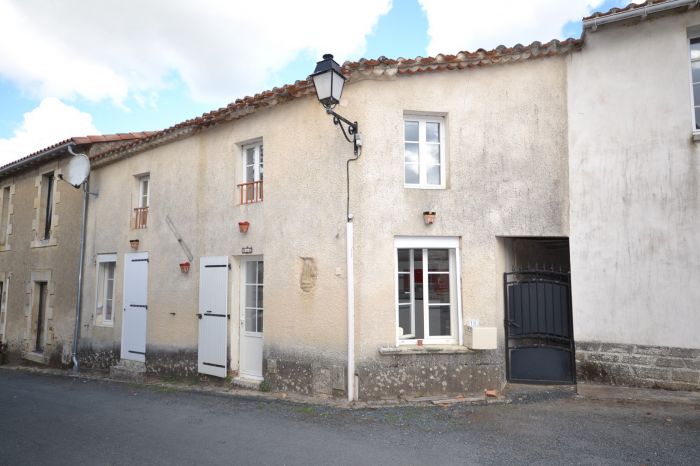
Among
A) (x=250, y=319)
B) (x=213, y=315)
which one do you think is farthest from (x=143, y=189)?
(x=250, y=319)

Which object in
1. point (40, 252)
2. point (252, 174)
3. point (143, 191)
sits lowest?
point (40, 252)

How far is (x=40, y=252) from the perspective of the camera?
42.0 feet

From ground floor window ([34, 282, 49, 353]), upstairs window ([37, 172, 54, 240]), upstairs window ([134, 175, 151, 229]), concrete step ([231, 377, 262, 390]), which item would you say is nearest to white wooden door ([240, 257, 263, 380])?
concrete step ([231, 377, 262, 390])

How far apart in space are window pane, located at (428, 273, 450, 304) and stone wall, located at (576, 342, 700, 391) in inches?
83.2

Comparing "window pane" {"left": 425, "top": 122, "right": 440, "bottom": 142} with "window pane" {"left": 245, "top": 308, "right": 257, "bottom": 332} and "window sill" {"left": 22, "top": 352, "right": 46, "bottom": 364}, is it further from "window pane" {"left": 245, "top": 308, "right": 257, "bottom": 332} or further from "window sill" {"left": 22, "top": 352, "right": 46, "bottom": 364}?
"window sill" {"left": 22, "top": 352, "right": 46, "bottom": 364}

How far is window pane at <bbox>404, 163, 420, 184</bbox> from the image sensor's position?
709 centimetres

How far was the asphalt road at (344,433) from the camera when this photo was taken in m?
4.53

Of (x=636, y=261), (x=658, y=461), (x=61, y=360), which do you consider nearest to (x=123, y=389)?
(x=61, y=360)

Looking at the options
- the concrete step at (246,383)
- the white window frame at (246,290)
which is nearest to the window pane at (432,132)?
the white window frame at (246,290)

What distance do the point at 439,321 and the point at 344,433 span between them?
2.43 m

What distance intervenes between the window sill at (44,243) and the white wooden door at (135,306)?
3604 mm

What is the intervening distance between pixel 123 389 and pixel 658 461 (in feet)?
26.6

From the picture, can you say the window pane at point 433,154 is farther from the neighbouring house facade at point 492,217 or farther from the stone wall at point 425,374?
the stone wall at point 425,374

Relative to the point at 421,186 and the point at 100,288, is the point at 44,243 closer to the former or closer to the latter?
the point at 100,288
